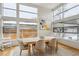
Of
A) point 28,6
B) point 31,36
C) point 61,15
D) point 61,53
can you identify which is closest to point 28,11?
point 28,6

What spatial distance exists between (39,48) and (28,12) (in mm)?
892

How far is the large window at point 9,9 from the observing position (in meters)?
1.97

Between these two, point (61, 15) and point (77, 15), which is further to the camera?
point (61, 15)

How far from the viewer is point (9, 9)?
1.99m

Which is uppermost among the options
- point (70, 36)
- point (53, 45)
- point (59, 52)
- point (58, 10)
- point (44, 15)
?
point (58, 10)

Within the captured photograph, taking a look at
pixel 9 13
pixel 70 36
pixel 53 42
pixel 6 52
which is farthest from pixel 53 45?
pixel 9 13

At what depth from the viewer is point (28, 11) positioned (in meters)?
2.05

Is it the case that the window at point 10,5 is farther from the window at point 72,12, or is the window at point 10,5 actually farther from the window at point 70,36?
the window at point 70,36

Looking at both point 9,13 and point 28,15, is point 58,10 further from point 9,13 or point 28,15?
point 9,13

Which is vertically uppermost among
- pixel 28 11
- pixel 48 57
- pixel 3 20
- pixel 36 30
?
pixel 28 11

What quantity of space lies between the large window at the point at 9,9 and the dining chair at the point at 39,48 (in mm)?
890

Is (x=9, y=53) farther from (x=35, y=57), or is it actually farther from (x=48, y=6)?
(x=48, y=6)

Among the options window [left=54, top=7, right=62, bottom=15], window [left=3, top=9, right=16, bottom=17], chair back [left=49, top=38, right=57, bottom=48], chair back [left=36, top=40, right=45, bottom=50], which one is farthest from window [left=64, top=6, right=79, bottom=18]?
window [left=3, top=9, right=16, bottom=17]

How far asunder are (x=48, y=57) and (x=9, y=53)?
2.92 feet
